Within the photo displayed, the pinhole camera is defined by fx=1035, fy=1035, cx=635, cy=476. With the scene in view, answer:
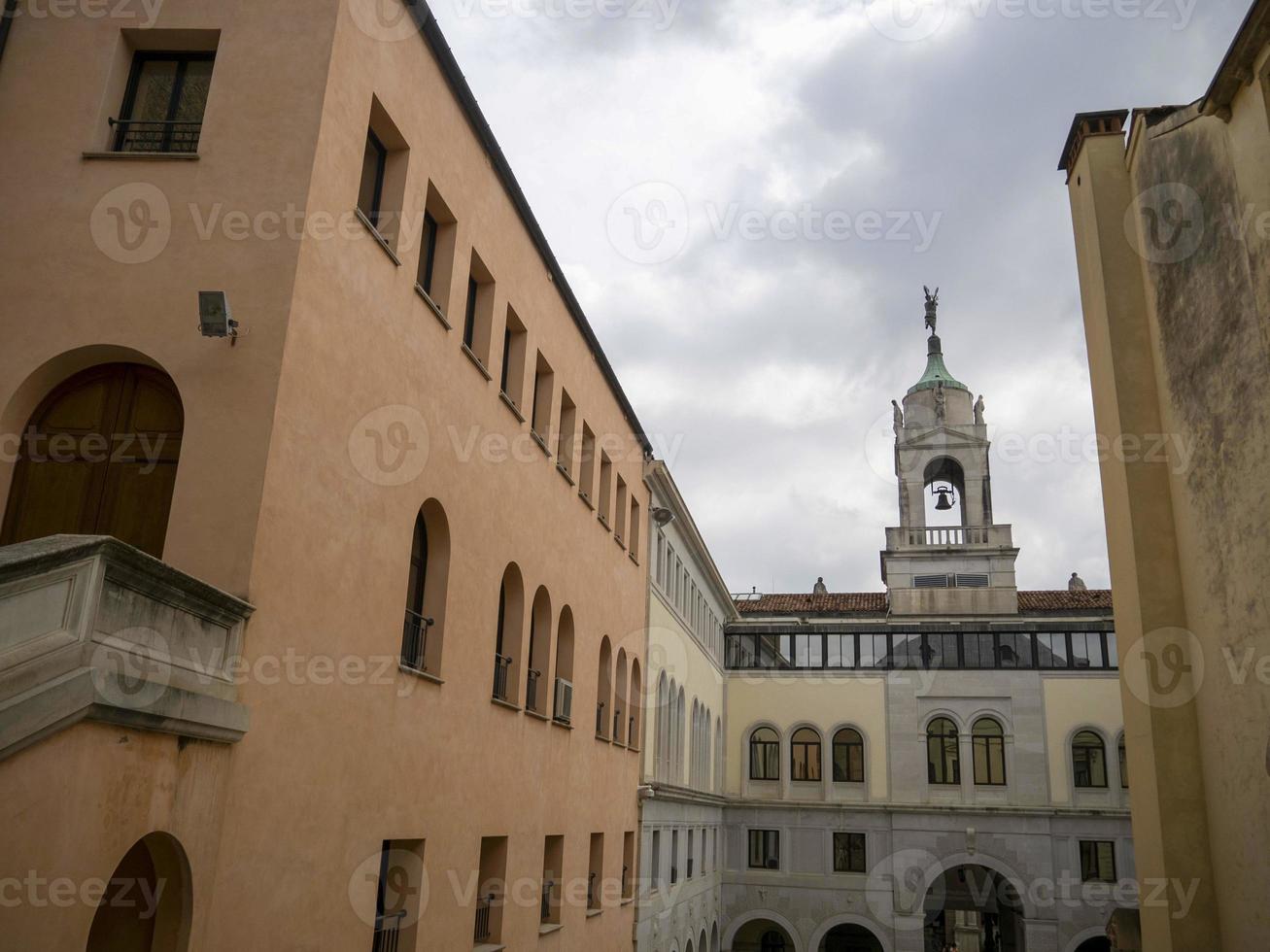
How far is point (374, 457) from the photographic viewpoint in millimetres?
10602

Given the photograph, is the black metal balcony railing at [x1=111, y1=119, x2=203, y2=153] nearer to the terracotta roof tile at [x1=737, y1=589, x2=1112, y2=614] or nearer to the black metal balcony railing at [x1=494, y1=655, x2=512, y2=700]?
the black metal balcony railing at [x1=494, y1=655, x2=512, y2=700]

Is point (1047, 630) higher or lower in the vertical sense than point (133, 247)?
higher

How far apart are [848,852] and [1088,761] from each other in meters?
9.43

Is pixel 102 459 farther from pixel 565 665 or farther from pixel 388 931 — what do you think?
pixel 565 665

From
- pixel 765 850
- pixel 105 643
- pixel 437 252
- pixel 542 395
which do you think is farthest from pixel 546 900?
pixel 765 850

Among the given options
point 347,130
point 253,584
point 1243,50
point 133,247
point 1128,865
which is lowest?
point 1128,865

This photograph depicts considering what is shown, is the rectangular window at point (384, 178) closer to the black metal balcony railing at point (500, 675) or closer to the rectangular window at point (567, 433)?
the black metal balcony railing at point (500, 675)

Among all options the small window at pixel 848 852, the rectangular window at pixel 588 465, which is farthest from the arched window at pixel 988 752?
the rectangular window at pixel 588 465

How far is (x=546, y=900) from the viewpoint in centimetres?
1700

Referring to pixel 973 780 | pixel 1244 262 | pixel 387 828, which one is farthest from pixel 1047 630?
pixel 387 828

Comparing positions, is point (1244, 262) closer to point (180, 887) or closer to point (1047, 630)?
point (180, 887)

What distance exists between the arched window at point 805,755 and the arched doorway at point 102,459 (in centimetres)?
3502

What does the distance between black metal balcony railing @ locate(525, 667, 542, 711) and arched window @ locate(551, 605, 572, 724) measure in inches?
35.6

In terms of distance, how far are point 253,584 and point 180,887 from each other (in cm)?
228
